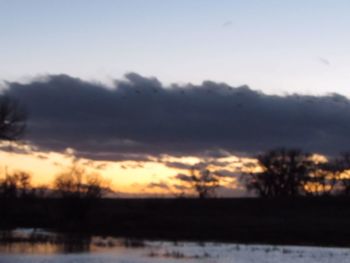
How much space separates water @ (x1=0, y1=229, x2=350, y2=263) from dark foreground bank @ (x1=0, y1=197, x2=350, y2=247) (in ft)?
30.2

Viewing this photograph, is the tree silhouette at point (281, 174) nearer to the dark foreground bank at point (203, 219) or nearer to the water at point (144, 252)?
the dark foreground bank at point (203, 219)

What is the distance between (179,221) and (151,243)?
25910mm

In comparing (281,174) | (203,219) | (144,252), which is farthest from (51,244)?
(281,174)

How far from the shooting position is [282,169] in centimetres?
14362

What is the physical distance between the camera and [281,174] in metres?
143

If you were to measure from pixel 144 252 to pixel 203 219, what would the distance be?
1606 inches

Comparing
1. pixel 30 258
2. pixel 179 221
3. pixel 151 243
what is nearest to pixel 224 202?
pixel 179 221

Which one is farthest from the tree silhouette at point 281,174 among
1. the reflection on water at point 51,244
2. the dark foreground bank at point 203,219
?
the reflection on water at point 51,244

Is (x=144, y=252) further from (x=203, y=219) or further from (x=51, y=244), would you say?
(x=203, y=219)

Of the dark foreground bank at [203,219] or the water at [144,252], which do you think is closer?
the water at [144,252]

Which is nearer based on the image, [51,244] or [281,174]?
[51,244]

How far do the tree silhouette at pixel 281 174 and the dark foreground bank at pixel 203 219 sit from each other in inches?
1208

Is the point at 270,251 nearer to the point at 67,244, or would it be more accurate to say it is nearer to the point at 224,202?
the point at 67,244

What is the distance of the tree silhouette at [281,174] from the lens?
141m
